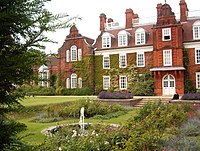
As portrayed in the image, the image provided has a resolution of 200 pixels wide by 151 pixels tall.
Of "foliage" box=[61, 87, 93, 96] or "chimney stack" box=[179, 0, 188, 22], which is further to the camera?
"foliage" box=[61, 87, 93, 96]

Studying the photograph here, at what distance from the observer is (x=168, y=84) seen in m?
28.9

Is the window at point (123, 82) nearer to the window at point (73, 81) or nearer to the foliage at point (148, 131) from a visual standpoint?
the window at point (73, 81)

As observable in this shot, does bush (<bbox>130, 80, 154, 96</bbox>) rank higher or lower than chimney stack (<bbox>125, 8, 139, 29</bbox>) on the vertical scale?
lower

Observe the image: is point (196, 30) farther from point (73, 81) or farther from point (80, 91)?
point (73, 81)

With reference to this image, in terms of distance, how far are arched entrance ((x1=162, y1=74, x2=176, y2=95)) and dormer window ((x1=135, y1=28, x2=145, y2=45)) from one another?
5.65 metres

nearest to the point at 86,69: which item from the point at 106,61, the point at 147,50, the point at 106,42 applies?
the point at 106,61

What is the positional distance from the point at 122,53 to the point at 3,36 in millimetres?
30594

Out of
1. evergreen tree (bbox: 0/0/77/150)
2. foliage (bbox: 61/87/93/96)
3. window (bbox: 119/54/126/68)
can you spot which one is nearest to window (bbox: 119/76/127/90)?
window (bbox: 119/54/126/68)

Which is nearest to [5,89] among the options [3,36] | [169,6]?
[3,36]

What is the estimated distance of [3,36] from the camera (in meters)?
2.08

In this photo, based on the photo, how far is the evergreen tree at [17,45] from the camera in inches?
80.0

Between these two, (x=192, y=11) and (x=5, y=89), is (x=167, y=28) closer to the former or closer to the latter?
(x=192, y=11)

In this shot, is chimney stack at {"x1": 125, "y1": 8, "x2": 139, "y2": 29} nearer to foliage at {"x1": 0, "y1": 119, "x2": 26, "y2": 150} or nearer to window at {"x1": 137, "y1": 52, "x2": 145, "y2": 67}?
window at {"x1": 137, "y1": 52, "x2": 145, "y2": 67}

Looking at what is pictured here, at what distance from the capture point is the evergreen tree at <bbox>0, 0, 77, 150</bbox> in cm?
203
